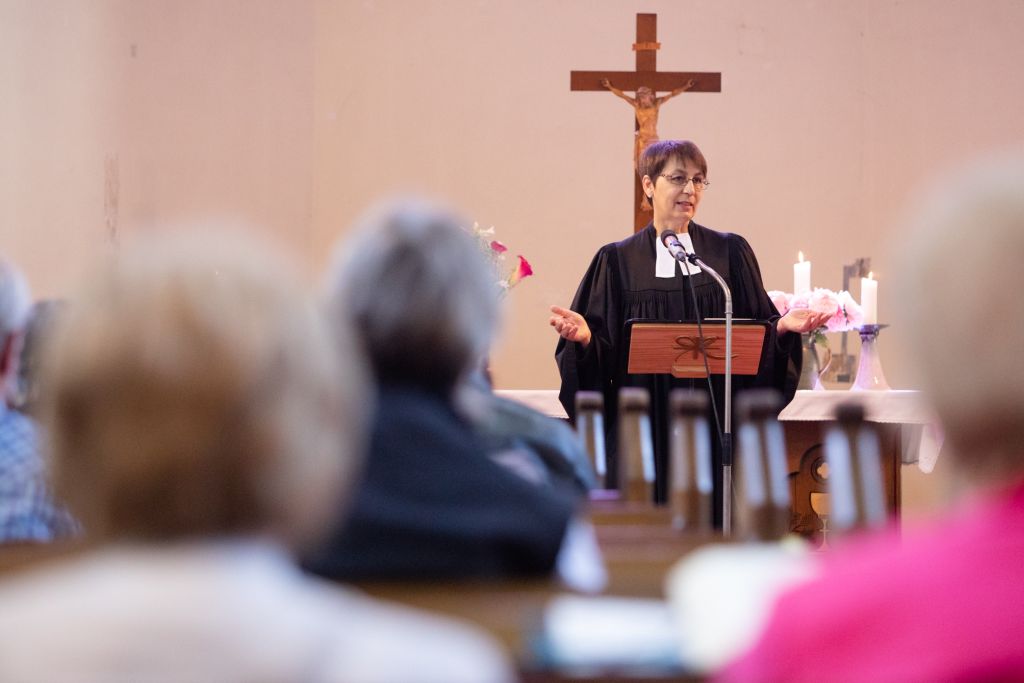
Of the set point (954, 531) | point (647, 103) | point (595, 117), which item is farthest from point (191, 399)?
point (595, 117)

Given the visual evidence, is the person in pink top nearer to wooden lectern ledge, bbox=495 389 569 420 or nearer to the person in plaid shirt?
the person in plaid shirt

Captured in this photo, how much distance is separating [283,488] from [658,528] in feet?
6.30

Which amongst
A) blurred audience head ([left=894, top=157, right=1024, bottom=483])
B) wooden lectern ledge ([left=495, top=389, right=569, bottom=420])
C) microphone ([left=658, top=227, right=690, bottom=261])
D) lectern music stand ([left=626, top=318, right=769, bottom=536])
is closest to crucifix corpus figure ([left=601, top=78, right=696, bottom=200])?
wooden lectern ledge ([left=495, top=389, right=569, bottom=420])

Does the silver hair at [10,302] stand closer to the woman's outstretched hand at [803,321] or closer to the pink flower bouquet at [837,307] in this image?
the woman's outstretched hand at [803,321]

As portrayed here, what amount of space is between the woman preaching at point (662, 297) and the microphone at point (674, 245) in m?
0.24

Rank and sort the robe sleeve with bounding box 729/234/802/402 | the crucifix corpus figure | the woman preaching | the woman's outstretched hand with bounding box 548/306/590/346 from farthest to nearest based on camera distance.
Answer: the crucifix corpus figure, the woman preaching, the robe sleeve with bounding box 729/234/802/402, the woman's outstretched hand with bounding box 548/306/590/346

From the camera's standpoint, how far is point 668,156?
249 inches

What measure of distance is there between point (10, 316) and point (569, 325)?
339 centimetres

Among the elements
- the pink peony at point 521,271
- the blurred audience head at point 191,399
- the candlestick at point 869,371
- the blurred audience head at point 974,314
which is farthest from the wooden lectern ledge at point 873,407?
the blurred audience head at point 191,399

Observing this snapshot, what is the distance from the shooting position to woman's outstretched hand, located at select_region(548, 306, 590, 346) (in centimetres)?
576

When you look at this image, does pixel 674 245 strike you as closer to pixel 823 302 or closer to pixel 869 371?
pixel 823 302

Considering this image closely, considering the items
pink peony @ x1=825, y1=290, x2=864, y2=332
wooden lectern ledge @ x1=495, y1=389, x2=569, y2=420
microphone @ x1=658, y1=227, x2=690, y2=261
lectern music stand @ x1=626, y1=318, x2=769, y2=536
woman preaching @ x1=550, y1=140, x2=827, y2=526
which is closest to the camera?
lectern music stand @ x1=626, y1=318, x2=769, y2=536

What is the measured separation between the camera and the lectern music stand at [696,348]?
5.29 metres

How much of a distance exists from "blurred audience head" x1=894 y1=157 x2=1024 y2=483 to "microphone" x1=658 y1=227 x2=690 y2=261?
4.52 metres
